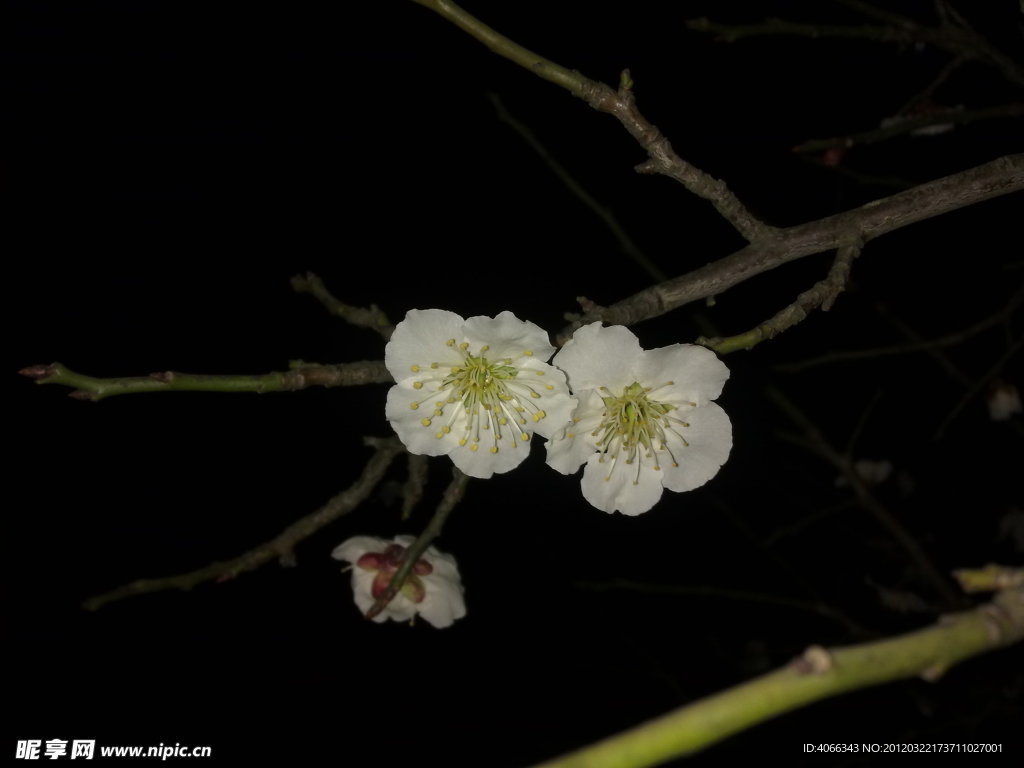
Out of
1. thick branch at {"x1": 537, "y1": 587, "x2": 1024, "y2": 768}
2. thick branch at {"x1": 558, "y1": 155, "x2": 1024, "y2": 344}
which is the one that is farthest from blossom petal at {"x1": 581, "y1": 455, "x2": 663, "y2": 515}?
thick branch at {"x1": 537, "y1": 587, "x2": 1024, "y2": 768}

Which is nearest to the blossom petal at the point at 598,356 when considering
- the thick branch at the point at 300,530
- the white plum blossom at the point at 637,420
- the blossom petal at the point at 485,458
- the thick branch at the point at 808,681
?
the white plum blossom at the point at 637,420

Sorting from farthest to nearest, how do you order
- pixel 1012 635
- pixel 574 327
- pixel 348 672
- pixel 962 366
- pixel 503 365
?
pixel 348 672 < pixel 962 366 < pixel 503 365 < pixel 574 327 < pixel 1012 635

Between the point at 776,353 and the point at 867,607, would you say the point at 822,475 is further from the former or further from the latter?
the point at 776,353

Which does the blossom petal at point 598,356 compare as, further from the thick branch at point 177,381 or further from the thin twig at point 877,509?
the thin twig at point 877,509

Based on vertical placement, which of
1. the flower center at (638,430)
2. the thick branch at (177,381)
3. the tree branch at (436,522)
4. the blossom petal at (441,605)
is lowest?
the tree branch at (436,522)

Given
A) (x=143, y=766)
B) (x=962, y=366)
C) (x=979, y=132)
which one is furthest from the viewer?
(x=962, y=366)

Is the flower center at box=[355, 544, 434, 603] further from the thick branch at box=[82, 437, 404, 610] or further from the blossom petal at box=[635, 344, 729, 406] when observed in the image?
the blossom petal at box=[635, 344, 729, 406]

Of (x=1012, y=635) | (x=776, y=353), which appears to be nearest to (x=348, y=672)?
(x=776, y=353)
